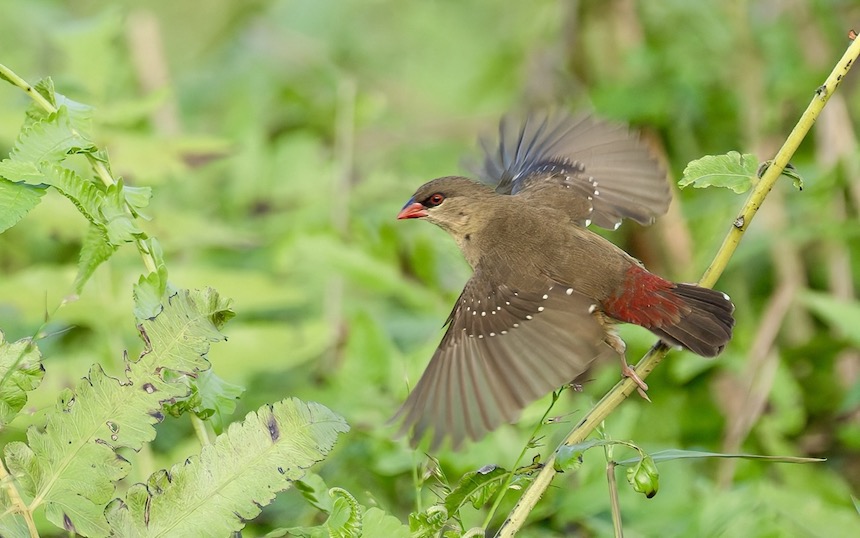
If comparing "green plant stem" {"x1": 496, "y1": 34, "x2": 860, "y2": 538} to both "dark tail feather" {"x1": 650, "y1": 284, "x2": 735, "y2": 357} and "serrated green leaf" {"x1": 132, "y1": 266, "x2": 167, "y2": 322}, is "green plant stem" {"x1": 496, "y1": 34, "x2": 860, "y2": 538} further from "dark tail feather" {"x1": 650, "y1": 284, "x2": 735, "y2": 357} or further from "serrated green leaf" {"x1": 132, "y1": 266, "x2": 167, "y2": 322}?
"serrated green leaf" {"x1": 132, "y1": 266, "x2": 167, "y2": 322}

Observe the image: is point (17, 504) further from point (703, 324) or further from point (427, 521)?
point (703, 324)

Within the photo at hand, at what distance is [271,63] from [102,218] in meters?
4.72

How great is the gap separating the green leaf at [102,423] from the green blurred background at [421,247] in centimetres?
89

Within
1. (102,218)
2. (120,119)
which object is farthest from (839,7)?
(102,218)

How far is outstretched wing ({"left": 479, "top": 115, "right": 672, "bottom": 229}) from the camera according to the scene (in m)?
3.00

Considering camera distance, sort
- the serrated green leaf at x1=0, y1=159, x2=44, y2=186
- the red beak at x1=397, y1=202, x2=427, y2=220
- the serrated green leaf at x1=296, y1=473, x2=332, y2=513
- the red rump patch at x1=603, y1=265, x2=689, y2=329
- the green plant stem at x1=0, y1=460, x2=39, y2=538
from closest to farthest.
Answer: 1. the green plant stem at x1=0, y1=460, x2=39, y2=538
2. the serrated green leaf at x1=0, y1=159, x2=44, y2=186
3. the serrated green leaf at x1=296, y1=473, x2=332, y2=513
4. the red rump patch at x1=603, y1=265, x2=689, y2=329
5. the red beak at x1=397, y1=202, x2=427, y2=220

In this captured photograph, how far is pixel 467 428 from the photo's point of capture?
212 cm

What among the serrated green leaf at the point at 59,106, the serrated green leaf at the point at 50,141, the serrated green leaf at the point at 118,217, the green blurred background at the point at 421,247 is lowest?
the green blurred background at the point at 421,247

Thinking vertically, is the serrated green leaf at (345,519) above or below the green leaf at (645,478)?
below

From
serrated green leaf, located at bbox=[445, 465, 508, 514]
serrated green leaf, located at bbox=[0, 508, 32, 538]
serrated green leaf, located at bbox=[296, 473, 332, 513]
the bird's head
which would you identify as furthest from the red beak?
serrated green leaf, located at bbox=[0, 508, 32, 538]

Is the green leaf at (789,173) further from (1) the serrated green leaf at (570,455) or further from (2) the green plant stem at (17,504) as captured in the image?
(2) the green plant stem at (17,504)

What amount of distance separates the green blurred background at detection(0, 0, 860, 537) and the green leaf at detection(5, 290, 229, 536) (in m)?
0.89

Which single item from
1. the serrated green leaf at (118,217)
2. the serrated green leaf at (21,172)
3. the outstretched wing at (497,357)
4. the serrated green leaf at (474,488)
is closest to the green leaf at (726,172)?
the outstretched wing at (497,357)

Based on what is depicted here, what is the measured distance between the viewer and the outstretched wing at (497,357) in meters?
2.16
